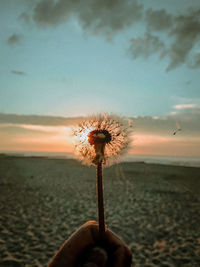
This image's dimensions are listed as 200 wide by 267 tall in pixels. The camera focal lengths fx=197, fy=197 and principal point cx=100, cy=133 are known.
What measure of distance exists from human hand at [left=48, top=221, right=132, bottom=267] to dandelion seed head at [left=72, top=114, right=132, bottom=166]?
26.8 inches

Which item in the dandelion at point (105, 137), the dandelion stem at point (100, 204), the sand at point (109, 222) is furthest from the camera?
the sand at point (109, 222)

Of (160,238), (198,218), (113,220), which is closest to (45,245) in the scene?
(113,220)

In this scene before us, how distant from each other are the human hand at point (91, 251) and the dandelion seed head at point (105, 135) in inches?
26.8

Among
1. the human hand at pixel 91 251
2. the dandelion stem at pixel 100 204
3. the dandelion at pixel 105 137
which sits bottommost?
the human hand at pixel 91 251

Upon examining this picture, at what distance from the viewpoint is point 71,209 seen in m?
10.9

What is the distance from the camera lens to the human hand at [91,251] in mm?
1577

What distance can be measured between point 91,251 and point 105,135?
3.33 feet

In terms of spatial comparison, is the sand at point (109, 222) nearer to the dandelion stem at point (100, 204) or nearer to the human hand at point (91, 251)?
the human hand at point (91, 251)

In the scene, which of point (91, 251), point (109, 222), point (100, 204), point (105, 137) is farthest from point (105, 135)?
point (109, 222)

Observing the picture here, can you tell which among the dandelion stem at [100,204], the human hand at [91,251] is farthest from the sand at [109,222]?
the dandelion stem at [100,204]

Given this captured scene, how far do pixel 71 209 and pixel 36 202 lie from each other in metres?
2.54

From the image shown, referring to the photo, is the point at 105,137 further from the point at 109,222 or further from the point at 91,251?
the point at 109,222

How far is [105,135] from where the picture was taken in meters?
1.96

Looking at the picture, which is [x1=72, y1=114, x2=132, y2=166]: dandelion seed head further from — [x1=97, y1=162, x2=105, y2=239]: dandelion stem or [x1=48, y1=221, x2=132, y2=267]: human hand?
[x1=48, y1=221, x2=132, y2=267]: human hand
